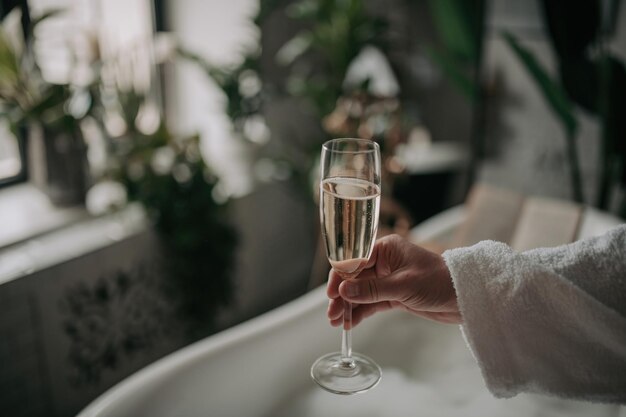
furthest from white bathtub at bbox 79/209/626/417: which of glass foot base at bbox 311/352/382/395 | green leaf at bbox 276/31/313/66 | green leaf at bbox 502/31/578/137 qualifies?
green leaf at bbox 276/31/313/66

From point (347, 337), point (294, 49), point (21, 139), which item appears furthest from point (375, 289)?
point (294, 49)

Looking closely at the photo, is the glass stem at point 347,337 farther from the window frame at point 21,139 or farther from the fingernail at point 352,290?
the window frame at point 21,139

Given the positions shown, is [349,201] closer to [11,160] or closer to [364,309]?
[364,309]

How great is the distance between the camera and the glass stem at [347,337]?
0.91 m

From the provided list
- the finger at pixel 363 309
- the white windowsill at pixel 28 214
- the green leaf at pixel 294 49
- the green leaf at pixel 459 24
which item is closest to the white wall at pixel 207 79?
the green leaf at pixel 294 49

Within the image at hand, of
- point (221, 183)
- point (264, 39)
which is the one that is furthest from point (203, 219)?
point (264, 39)

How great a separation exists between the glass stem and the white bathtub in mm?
436

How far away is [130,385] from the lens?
1200mm

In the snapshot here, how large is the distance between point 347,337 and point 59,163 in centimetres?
148

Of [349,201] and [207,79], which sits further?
[207,79]

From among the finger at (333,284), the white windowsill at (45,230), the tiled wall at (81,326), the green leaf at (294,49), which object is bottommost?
the tiled wall at (81,326)

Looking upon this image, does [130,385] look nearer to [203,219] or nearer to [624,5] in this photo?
[203,219]

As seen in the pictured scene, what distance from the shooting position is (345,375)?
0.97 m

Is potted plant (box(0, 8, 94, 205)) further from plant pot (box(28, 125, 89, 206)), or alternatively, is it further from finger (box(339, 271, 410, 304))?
finger (box(339, 271, 410, 304))
